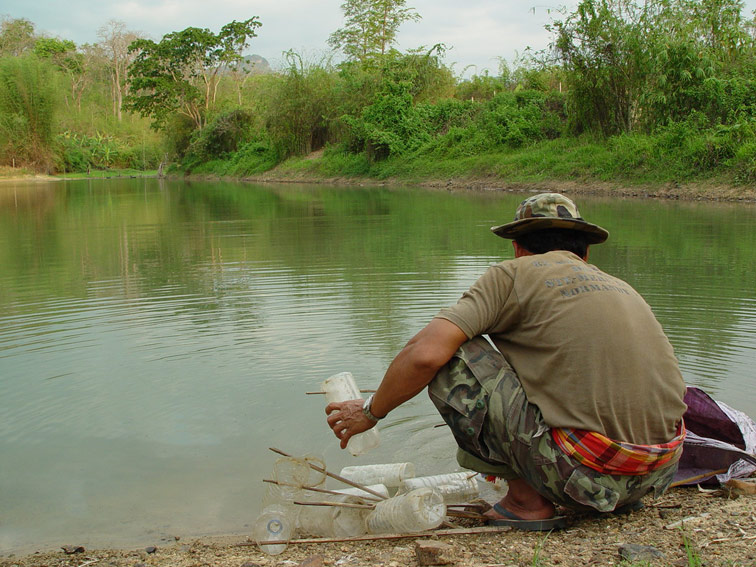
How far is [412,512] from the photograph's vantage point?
2639 mm

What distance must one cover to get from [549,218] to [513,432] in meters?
0.73

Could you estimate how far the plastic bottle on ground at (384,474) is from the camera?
3.27 metres

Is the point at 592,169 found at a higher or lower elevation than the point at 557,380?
higher

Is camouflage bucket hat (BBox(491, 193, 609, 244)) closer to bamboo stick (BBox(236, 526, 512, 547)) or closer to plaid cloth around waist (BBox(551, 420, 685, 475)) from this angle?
plaid cloth around waist (BBox(551, 420, 685, 475))

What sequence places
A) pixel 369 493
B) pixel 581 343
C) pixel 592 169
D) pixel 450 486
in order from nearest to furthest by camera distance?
pixel 581 343
pixel 369 493
pixel 450 486
pixel 592 169

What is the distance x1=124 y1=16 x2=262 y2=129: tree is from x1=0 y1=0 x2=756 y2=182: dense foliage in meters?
0.10

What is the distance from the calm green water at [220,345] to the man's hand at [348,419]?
67 centimetres

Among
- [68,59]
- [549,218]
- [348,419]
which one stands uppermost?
[68,59]

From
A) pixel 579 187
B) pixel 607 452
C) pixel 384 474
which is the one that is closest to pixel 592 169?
pixel 579 187

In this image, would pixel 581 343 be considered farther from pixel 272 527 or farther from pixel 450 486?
pixel 272 527

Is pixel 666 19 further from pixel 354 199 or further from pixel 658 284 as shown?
pixel 658 284

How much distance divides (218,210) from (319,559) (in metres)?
18.2

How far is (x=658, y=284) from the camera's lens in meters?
7.73

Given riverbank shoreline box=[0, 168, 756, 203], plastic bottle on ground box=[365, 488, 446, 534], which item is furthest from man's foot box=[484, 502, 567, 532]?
riverbank shoreline box=[0, 168, 756, 203]
